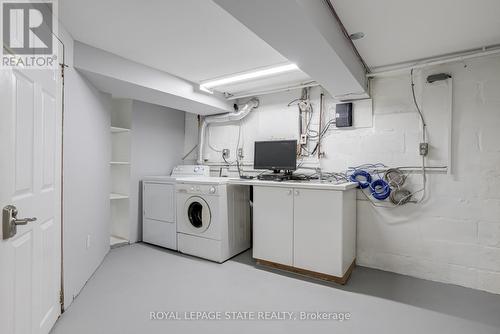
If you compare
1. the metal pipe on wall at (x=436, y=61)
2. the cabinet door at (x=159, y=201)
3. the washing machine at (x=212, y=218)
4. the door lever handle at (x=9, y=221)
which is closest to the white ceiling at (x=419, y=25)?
the metal pipe on wall at (x=436, y=61)

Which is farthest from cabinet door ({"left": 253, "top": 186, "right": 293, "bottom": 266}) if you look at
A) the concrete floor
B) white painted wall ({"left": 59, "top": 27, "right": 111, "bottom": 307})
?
white painted wall ({"left": 59, "top": 27, "right": 111, "bottom": 307})

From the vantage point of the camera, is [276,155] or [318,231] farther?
[276,155]

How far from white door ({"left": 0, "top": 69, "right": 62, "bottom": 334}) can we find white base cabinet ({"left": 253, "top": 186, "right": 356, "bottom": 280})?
1.93 m

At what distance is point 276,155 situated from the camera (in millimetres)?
3318

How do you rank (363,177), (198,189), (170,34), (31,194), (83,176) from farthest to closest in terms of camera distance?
(198,189), (363,177), (83,176), (170,34), (31,194)

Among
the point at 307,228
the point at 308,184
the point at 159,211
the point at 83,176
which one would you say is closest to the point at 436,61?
the point at 308,184

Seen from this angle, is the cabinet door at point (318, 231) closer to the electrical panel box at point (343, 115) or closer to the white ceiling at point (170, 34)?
the electrical panel box at point (343, 115)

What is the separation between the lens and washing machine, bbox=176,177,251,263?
120 inches

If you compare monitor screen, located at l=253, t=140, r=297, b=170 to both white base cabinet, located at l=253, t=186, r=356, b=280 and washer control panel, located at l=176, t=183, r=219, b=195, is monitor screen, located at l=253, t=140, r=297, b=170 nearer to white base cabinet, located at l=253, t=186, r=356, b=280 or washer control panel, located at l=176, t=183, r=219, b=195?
white base cabinet, located at l=253, t=186, r=356, b=280

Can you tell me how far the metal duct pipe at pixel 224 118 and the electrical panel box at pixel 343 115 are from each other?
4.10ft

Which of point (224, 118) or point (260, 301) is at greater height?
point (224, 118)

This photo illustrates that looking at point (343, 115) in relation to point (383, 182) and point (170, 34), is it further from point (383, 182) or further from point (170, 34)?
point (170, 34)

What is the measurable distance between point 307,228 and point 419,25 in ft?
6.71

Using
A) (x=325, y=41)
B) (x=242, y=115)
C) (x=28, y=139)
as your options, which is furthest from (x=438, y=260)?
(x=28, y=139)
